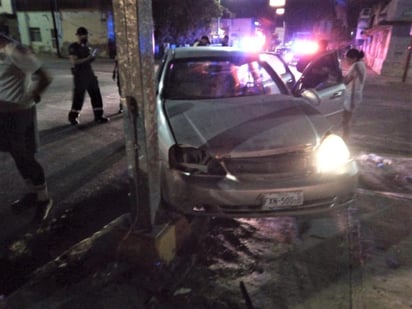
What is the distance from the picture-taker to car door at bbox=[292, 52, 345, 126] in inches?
180

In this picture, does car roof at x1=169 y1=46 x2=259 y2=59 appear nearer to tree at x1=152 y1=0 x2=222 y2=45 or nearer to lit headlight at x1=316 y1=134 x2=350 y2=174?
lit headlight at x1=316 y1=134 x2=350 y2=174

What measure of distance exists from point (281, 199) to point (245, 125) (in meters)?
0.78

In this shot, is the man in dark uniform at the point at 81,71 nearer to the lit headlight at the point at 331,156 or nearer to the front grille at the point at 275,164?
the front grille at the point at 275,164

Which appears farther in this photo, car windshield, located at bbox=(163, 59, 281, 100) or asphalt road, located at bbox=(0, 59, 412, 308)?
car windshield, located at bbox=(163, 59, 281, 100)

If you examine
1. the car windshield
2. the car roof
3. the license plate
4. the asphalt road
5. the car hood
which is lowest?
the asphalt road

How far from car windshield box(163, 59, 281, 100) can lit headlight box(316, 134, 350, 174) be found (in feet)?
4.28

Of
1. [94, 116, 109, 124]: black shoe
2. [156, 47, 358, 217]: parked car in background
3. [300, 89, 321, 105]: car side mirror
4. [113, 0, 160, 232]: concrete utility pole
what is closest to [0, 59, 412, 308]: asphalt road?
[156, 47, 358, 217]: parked car in background

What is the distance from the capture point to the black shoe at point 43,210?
343cm

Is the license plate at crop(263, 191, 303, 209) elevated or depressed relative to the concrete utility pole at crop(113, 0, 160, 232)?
depressed

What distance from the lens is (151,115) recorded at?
8.14ft

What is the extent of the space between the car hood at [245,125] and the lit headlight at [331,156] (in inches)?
3.5

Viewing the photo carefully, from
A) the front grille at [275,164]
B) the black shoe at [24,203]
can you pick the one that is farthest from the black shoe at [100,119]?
the front grille at [275,164]

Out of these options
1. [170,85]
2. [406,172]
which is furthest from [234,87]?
[406,172]

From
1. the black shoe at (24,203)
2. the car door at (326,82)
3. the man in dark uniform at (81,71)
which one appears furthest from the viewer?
the man in dark uniform at (81,71)
